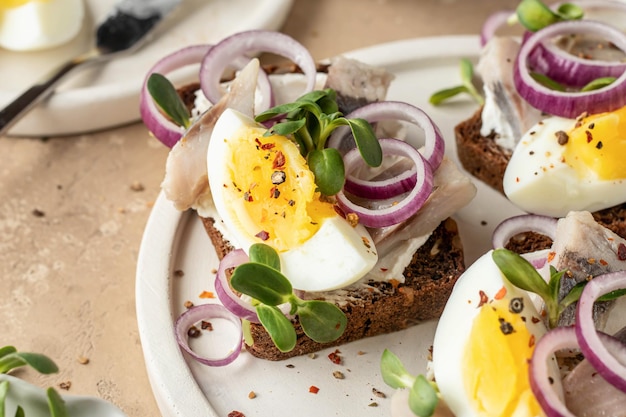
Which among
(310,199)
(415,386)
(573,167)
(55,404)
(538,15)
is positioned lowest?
(55,404)

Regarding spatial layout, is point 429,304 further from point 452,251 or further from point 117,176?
point 117,176

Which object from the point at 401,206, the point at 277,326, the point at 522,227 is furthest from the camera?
the point at 522,227

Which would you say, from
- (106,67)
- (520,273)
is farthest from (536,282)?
(106,67)

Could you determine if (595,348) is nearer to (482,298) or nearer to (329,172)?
(482,298)

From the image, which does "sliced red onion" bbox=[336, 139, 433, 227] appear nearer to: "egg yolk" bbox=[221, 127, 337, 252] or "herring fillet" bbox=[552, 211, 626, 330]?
"egg yolk" bbox=[221, 127, 337, 252]

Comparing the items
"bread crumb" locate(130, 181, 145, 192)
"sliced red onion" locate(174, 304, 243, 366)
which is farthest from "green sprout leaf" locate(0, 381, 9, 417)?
"bread crumb" locate(130, 181, 145, 192)

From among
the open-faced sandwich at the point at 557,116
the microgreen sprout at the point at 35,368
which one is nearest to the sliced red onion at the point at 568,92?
the open-faced sandwich at the point at 557,116

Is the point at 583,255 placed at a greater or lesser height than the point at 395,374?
greater

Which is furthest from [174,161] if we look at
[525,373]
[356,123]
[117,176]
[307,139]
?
[525,373]
